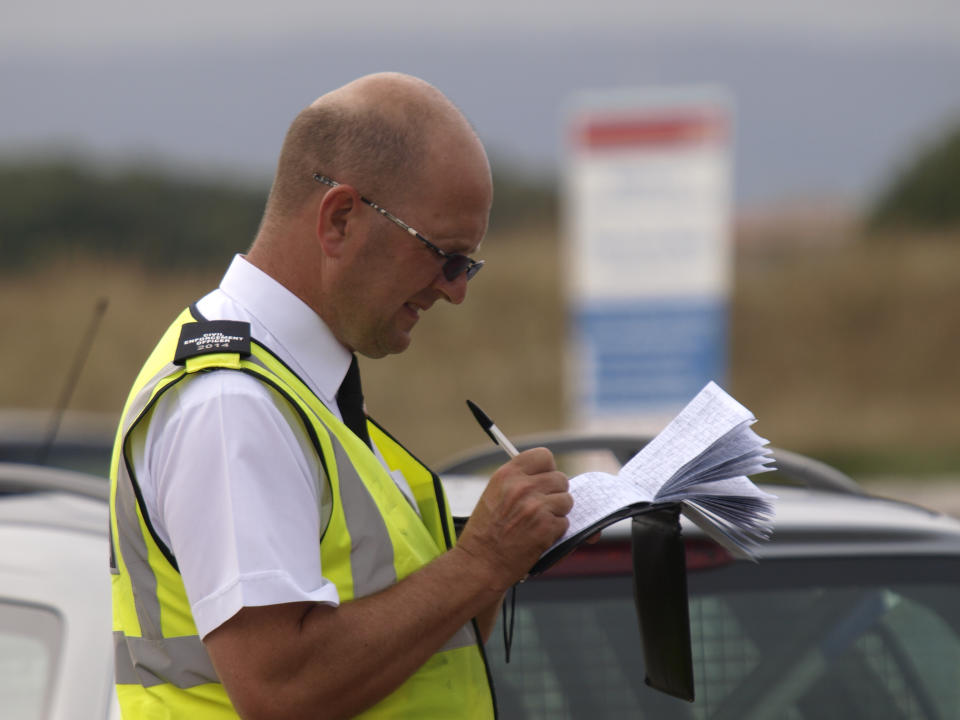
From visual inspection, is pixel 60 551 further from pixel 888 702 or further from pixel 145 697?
pixel 888 702

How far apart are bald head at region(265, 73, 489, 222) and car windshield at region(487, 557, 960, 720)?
777 mm

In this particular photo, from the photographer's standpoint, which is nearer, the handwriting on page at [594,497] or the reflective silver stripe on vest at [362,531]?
the reflective silver stripe on vest at [362,531]

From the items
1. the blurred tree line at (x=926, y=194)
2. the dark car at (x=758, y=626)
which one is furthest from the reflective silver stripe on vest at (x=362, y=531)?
the blurred tree line at (x=926, y=194)

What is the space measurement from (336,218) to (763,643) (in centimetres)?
101

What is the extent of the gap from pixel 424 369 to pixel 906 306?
8.00 meters

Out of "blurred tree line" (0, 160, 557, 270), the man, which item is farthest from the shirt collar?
"blurred tree line" (0, 160, 557, 270)

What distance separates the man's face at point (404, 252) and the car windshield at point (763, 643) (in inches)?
24.0

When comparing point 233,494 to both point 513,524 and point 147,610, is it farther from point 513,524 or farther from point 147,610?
point 513,524

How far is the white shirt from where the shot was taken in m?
1.30

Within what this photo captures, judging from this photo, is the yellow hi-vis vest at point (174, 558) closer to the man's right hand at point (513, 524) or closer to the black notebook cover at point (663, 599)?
the man's right hand at point (513, 524)

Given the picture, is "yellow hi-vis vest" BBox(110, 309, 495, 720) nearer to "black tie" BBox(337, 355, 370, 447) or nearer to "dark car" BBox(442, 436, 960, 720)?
"black tie" BBox(337, 355, 370, 447)

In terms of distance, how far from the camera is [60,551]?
6.36ft

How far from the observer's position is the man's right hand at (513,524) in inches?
56.4

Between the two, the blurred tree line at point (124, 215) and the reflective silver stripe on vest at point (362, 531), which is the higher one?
the blurred tree line at point (124, 215)
